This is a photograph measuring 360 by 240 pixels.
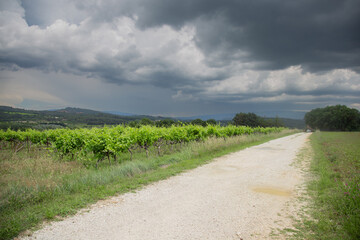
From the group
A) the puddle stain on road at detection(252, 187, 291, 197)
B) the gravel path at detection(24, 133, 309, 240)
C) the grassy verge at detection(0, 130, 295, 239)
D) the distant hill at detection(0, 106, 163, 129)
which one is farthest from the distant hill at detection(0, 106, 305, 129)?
the puddle stain on road at detection(252, 187, 291, 197)

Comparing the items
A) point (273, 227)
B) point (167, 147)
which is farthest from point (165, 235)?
point (167, 147)

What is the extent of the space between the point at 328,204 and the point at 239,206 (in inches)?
86.6

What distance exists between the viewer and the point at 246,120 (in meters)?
87.3

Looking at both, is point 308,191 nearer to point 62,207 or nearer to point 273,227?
point 273,227

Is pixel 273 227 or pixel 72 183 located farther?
pixel 72 183

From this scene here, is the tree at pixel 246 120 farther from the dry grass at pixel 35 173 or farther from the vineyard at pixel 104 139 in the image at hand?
the dry grass at pixel 35 173

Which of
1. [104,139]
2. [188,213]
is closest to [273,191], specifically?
[188,213]

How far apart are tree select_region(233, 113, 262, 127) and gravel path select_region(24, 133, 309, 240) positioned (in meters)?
82.6

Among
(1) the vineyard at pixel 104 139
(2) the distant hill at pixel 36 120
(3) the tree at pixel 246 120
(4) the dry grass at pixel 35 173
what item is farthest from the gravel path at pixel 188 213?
(3) the tree at pixel 246 120

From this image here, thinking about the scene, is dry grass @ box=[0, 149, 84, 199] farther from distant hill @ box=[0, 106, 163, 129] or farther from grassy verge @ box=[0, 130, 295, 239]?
distant hill @ box=[0, 106, 163, 129]

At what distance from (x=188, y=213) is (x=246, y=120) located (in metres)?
87.5

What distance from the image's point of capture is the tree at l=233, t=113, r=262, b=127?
285 feet

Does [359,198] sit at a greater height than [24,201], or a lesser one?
greater

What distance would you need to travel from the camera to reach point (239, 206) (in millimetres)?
4992
